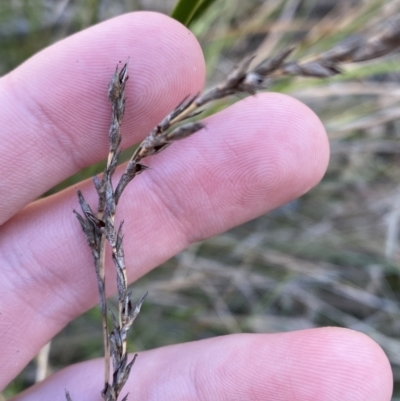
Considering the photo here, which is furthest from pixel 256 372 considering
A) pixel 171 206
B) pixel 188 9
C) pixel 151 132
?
pixel 188 9

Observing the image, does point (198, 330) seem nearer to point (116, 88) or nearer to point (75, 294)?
point (75, 294)

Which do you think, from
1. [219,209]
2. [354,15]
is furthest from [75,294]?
[354,15]

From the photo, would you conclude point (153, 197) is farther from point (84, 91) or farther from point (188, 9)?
point (188, 9)

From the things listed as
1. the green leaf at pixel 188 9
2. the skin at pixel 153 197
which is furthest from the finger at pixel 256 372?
the green leaf at pixel 188 9

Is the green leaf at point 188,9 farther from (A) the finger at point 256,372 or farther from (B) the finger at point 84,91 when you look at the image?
(A) the finger at point 256,372

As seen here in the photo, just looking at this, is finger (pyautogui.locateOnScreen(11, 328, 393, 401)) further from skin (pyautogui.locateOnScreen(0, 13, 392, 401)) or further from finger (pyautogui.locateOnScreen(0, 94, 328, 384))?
finger (pyautogui.locateOnScreen(0, 94, 328, 384))
